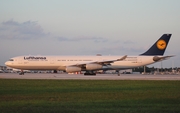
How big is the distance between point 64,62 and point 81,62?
291cm

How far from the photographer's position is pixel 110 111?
1292 cm

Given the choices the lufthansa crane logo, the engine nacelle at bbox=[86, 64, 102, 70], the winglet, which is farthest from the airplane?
the lufthansa crane logo

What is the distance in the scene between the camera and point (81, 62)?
61.1 m

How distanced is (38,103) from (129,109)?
161 inches

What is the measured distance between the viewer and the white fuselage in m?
59.9

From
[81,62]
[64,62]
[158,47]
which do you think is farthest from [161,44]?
[64,62]

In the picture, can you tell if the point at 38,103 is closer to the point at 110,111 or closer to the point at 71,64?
the point at 110,111

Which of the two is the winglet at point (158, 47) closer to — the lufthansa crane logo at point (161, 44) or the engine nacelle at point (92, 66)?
the lufthansa crane logo at point (161, 44)

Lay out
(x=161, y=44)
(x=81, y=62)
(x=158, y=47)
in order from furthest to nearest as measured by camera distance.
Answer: (x=161, y=44) → (x=158, y=47) → (x=81, y=62)

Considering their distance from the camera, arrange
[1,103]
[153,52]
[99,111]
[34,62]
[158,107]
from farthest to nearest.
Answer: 1. [153,52]
2. [34,62]
3. [1,103]
4. [158,107]
5. [99,111]

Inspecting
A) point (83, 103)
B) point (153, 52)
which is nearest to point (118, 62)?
point (153, 52)

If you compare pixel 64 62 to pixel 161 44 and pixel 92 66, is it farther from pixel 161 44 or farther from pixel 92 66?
pixel 161 44

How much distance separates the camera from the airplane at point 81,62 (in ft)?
192

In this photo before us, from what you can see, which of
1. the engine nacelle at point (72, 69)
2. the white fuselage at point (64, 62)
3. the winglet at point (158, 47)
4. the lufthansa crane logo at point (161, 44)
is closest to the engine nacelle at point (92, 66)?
the white fuselage at point (64, 62)
